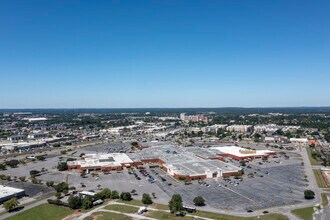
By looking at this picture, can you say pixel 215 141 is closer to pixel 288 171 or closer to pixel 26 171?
pixel 288 171

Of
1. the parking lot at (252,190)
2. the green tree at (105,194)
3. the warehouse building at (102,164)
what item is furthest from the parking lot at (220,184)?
the green tree at (105,194)

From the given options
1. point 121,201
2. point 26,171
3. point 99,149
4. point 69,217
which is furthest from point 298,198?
point 99,149

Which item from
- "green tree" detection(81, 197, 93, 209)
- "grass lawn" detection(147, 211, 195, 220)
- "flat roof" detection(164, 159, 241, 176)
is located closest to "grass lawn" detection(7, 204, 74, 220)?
"green tree" detection(81, 197, 93, 209)

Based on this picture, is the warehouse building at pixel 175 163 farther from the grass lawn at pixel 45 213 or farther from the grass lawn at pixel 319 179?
the grass lawn at pixel 45 213

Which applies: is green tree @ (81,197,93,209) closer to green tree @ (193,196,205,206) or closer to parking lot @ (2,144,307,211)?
parking lot @ (2,144,307,211)

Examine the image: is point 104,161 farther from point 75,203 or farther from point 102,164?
point 75,203
